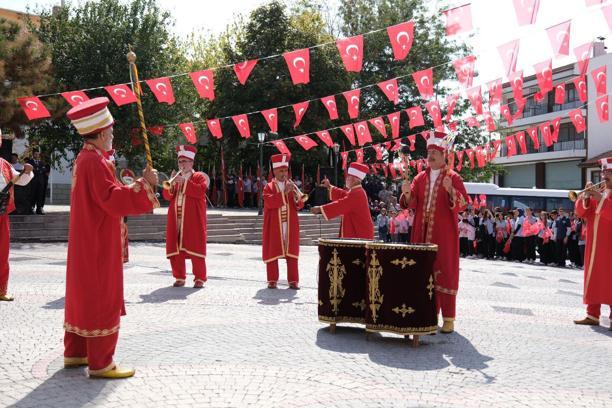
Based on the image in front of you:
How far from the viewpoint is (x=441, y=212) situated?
7680mm

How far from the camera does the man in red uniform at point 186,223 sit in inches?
416

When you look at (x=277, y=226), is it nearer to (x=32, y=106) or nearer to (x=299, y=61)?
(x=299, y=61)

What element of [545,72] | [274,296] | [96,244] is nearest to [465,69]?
[545,72]

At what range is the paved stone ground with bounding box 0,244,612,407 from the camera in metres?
4.86

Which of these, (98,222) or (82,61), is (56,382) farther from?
(82,61)

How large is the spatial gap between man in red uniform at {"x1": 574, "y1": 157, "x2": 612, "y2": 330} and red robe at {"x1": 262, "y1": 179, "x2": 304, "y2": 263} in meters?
4.54

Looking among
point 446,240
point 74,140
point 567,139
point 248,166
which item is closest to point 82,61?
point 74,140

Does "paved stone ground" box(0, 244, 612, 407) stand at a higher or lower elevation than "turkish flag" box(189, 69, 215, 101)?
lower

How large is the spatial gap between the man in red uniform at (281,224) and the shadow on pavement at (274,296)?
36cm

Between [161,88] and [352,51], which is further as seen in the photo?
[161,88]

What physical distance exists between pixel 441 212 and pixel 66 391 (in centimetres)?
466

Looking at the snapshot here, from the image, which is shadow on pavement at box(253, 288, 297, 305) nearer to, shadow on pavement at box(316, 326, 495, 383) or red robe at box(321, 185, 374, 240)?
red robe at box(321, 185, 374, 240)

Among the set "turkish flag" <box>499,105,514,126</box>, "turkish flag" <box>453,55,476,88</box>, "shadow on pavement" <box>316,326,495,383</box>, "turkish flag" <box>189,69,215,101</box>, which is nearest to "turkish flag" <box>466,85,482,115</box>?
"turkish flag" <box>453,55,476,88</box>

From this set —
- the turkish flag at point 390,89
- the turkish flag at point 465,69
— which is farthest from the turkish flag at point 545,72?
the turkish flag at point 390,89
